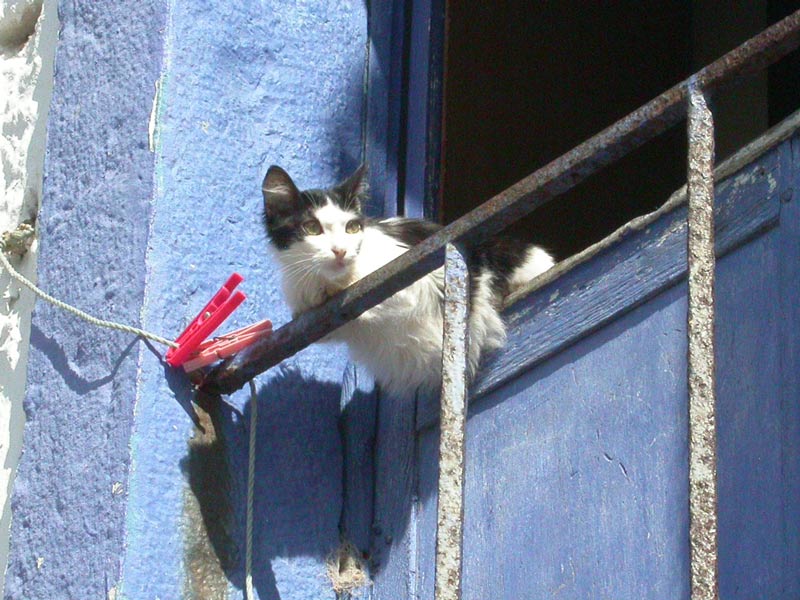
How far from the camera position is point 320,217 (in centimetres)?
241

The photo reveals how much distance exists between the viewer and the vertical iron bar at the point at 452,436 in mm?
1688

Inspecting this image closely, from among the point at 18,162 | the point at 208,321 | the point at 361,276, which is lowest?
the point at 208,321

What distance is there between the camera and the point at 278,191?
7.91ft

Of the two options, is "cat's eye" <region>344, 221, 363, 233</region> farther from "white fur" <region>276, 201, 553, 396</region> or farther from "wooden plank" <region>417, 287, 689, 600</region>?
"wooden plank" <region>417, 287, 689, 600</region>

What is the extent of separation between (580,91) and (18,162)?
1969mm

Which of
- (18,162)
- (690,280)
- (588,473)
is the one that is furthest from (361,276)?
(690,280)

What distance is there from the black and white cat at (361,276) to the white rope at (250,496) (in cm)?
20

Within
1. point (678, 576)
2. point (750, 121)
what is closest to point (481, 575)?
point (678, 576)

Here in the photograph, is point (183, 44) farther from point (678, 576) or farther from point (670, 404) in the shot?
point (678, 576)

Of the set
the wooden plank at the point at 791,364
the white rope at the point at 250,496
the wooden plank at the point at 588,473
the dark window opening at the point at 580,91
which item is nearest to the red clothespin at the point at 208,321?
the white rope at the point at 250,496

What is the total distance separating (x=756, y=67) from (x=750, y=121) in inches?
108

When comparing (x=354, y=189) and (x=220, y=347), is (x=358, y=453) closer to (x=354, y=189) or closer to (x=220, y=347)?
(x=220, y=347)

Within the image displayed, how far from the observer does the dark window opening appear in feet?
11.7

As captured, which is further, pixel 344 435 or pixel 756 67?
pixel 344 435
